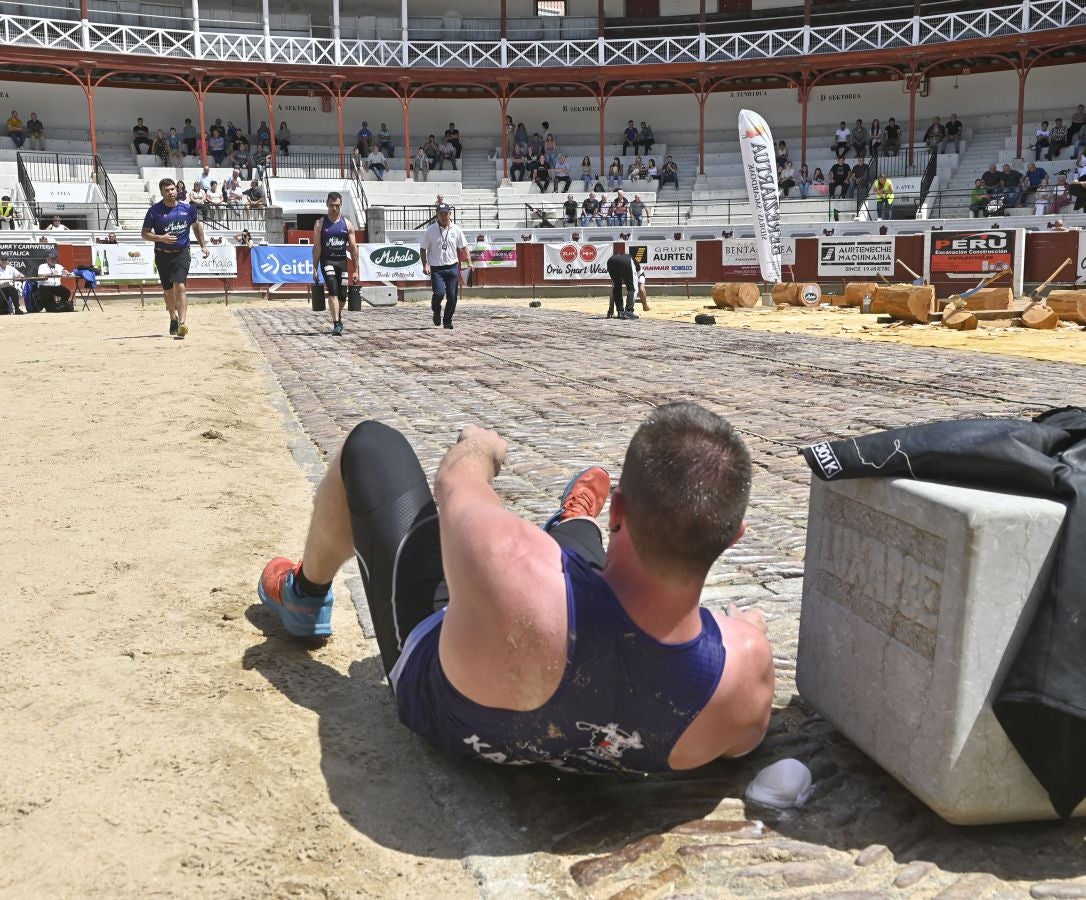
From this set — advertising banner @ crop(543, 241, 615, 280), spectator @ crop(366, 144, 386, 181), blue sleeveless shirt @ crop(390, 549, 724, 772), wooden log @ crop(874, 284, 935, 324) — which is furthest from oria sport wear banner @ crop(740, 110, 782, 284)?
blue sleeveless shirt @ crop(390, 549, 724, 772)

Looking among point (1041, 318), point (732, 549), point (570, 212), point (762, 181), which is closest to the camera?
point (732, 549)

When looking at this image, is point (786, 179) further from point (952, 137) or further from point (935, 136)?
point (952, 137)

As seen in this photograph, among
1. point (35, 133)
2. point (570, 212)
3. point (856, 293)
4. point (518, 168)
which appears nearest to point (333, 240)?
point (856, 293)

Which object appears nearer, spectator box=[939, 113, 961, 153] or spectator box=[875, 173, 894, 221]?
spectator box=[875, 173, 894, 221]

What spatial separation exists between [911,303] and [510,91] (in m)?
25.9

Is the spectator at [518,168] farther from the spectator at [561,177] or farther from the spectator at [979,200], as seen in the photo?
the spectator at [979,200]

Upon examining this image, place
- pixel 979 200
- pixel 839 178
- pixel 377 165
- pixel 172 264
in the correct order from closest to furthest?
pixel 172 264 < pixel 979 200 < pixel 839 178 < pixel 377 165

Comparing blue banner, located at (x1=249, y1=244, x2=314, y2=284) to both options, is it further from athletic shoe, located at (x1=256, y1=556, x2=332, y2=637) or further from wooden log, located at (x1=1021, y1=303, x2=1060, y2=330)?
athletic shoe, located at (x1=256, y1=556, x2=332, y2=637)

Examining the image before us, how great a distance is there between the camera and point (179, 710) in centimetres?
279

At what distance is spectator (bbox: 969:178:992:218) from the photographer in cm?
2977

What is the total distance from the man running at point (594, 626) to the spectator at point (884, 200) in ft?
100

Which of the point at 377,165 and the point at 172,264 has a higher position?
the point at 377,165

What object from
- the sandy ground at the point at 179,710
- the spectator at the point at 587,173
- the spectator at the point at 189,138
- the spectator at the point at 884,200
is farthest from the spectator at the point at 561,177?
the sandy ground at the point at 179,710

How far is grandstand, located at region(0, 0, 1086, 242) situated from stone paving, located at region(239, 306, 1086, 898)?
788 inches
